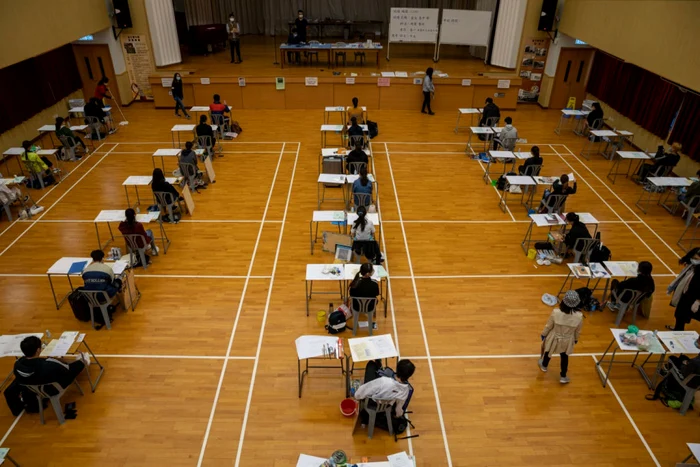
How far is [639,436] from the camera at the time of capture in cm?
656

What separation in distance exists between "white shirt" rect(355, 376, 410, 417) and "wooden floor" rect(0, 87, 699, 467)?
859 mm

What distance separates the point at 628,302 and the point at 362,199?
5678 mm

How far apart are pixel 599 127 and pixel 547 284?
29.5ft

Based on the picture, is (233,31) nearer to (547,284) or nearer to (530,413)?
(547,284)

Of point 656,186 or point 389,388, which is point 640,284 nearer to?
point 389,388

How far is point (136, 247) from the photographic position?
9562 mm

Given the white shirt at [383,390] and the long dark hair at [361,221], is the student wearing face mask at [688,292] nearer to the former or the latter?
the white shirt at [383,390]

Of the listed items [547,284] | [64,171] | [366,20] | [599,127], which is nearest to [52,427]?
[547,284]

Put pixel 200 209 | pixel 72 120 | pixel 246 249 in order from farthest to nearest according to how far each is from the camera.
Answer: pixel 72 120, pixel 200 209, pixel 246 249

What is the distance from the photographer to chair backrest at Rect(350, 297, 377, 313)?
25.1 ft

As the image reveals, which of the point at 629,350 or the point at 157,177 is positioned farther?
the point at 157,177

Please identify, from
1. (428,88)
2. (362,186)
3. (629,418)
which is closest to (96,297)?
(362,186)

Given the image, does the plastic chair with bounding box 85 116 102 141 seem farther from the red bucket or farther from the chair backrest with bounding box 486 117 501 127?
the red bucket

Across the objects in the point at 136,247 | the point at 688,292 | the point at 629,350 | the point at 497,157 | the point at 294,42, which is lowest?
the point at 136,247
